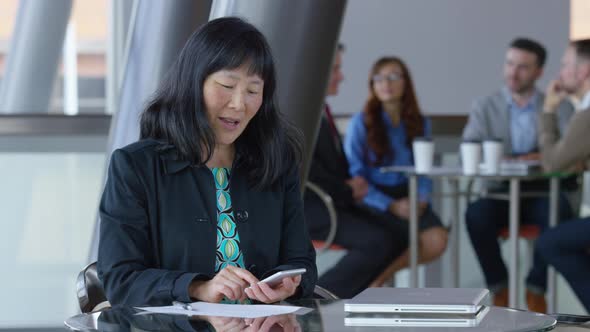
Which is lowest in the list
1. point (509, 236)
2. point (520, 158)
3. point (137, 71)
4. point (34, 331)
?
point (34, 331)

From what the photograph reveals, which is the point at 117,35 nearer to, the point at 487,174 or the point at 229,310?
the point at 487,174

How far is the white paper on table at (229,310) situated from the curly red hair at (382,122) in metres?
3.48

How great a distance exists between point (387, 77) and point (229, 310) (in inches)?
147

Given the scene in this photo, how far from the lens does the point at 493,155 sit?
4.70 meters

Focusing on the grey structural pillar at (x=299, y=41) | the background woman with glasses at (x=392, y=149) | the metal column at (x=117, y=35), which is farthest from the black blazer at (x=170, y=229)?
the metal column at (x=117, y=35)

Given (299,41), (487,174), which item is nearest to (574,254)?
(487,174)

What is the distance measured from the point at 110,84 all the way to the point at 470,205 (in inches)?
163

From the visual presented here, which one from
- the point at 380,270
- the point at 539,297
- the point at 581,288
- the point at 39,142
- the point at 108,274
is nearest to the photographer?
the point at 108,274

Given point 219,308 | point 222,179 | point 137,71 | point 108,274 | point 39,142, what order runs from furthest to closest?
point 39,142 → point 137,71 → point 222,179 → point 108,274 → point 219,308

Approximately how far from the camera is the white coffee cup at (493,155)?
469cm

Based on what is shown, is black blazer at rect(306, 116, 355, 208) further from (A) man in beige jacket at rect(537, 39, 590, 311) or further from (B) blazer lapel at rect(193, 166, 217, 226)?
(B) blazer lapel at rect(193, 166, 217, 226)

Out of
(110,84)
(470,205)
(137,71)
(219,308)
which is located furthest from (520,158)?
(110,84)

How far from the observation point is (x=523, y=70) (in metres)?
5.57

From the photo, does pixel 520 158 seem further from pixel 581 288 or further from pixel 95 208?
pixel 95 208
